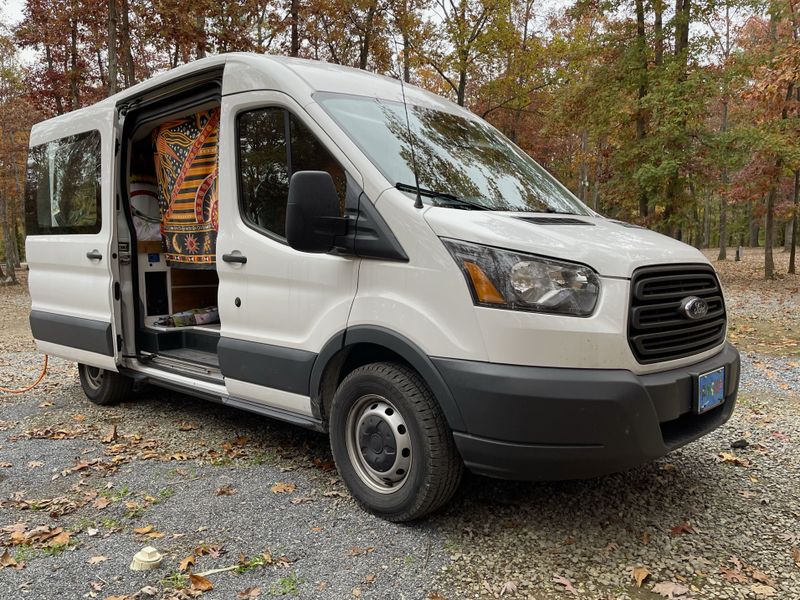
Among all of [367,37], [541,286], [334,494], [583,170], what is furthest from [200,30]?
[583,170]

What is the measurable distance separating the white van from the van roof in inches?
0.6

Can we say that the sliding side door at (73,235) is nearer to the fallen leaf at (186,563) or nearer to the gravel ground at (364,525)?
the gravel ground at (364,525)

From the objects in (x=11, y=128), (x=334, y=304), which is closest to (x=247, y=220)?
(x=334, y=304)

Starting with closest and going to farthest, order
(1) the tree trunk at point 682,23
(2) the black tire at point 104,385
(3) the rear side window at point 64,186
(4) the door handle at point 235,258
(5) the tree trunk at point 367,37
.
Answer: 1. (4) the door handle at point 235,258
2. (3) the rear side window at point 64,186
3. (2) the black tire at point 104,385
4. (1) the tree trunk at point 682,23
5. (5) the tree trunk at point 367,37

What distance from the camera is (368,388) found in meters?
3.13

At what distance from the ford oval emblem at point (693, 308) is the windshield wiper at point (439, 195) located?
1098 mm

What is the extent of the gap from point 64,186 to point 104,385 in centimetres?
190

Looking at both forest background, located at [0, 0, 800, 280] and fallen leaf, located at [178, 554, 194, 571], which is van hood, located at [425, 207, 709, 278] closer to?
fallen leaf, located at [178, 554, 194, 571]

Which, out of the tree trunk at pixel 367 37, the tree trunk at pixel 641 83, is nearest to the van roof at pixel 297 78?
the tree trunk at pixel 367 37

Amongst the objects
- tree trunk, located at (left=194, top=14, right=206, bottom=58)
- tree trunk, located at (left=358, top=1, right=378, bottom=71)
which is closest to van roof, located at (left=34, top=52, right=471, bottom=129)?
tree trunk, located at (left=194, top=14, right=206, bottom=58)

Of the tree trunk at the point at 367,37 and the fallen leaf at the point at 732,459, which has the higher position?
the tree trunk at the point at 367,37

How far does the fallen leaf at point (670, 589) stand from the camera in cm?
251

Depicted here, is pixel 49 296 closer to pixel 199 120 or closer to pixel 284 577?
pixel 199 120

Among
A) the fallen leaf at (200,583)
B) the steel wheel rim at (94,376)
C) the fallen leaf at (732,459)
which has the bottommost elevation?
the fallen leaf at (200,583)
